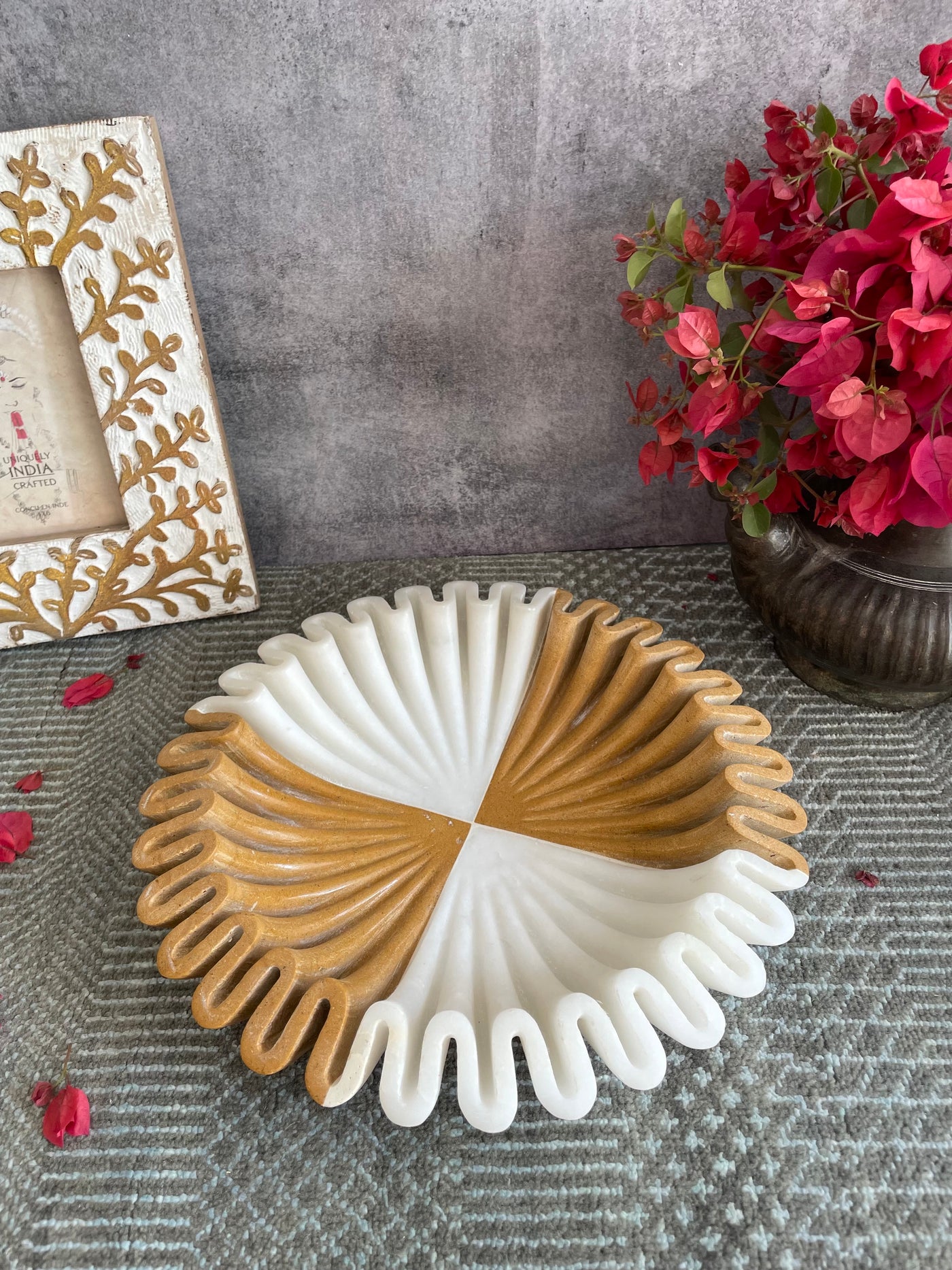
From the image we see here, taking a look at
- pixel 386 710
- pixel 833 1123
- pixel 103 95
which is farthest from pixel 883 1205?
pixel 103 95

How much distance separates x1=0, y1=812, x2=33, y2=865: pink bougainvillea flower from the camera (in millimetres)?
551

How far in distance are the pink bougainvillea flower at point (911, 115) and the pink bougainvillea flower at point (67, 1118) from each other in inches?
25.3

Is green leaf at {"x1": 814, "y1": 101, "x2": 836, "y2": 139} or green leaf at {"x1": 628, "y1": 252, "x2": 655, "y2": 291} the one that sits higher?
green leaf at {"x1": 814, "y1": 101, "x2": 836, "y2": 139}

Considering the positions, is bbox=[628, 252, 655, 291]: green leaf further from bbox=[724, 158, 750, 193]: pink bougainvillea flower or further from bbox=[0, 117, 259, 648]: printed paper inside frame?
bbox=[0, 117, 259, 648]: printed paper inside frame

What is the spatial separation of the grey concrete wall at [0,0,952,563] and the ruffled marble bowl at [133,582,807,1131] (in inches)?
6.8

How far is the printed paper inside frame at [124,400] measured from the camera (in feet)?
1.77

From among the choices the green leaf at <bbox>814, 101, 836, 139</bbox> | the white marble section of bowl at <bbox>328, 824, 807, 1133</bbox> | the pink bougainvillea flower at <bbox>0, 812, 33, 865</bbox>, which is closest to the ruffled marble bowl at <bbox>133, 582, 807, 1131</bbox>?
the white marble section of bowl at <bbox>328, 824, 807, 1133</bbox>

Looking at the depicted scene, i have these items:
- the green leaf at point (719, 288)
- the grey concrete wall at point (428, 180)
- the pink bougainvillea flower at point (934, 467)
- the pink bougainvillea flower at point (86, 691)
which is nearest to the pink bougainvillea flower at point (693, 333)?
the green leaf at point (719, 288)

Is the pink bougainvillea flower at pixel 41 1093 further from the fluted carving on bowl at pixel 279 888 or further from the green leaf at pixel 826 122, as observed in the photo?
the green leaf at pixel 826 122

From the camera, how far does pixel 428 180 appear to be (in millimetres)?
619

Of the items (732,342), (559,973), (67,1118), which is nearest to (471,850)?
(559,973)

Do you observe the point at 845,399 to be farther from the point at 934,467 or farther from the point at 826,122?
the point at 826,122

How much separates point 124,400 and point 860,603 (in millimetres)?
527

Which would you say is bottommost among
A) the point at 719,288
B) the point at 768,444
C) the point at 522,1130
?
the point at 522,1130
